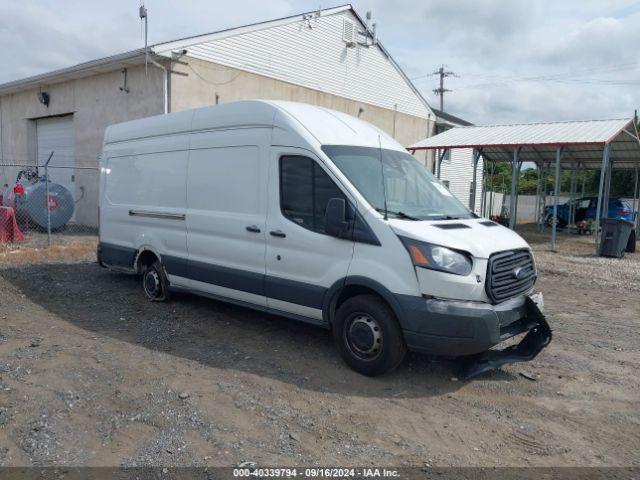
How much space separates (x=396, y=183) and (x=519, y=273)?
1479mm

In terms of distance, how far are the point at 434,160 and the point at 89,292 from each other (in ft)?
59.6

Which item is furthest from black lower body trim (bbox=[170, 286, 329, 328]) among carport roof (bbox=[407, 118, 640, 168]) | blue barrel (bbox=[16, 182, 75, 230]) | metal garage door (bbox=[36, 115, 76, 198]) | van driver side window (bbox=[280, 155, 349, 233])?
carport roof (bbox=[407, 118, 640, 168])

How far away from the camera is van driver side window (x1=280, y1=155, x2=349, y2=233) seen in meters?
5.05

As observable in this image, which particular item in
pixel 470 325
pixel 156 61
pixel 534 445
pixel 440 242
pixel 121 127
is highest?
pixel 156 61

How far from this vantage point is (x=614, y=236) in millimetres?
13680

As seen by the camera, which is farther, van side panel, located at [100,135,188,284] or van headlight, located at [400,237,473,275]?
van side panel, located at [100,135,188,284]

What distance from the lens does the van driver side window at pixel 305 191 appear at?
505 centimetres

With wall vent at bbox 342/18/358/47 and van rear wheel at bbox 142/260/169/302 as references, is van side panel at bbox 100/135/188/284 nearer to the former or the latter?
van rear wheel at bbox 142/260/169/302

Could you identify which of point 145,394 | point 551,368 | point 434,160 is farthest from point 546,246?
point 145,394

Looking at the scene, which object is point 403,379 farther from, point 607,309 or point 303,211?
point 607,309

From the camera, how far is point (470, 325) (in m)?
4.34

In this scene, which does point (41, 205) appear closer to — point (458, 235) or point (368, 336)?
point (368, 336)

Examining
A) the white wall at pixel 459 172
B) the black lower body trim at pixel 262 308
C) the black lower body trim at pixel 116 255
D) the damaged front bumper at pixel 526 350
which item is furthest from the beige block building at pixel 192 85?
the damaged front bumper at pixel 526 350

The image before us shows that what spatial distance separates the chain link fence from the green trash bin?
13.2 m
